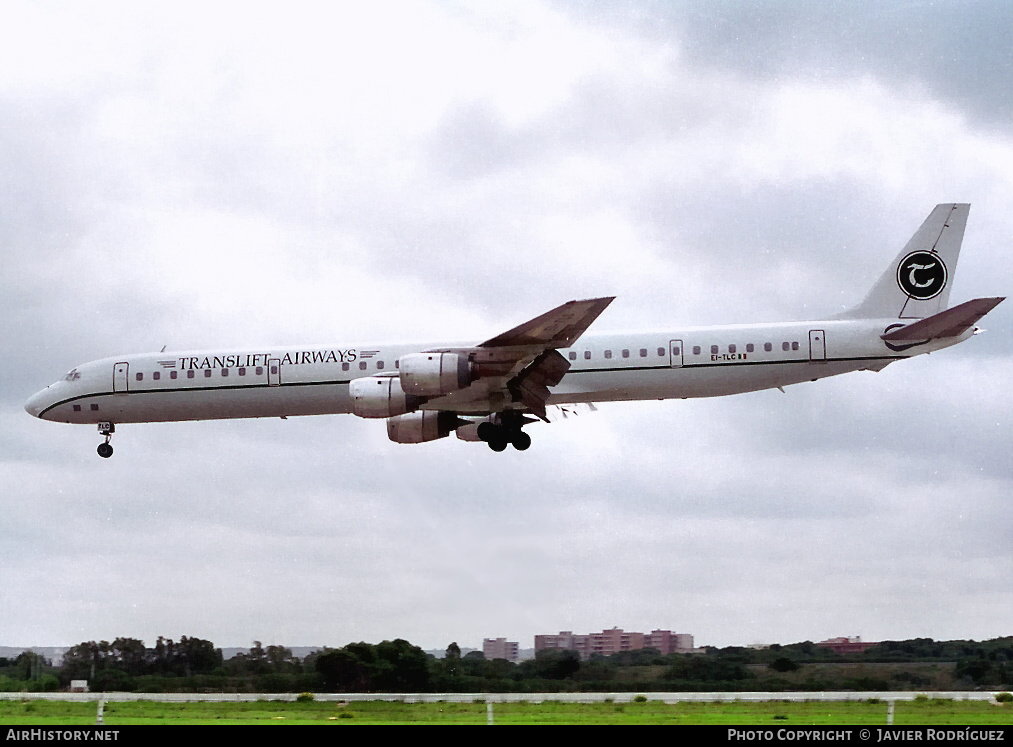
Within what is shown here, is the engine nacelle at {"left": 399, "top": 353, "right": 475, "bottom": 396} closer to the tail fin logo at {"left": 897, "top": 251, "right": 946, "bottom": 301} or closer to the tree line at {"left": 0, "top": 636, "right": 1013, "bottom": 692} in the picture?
the tree line at {"left": 0, "top": 636, "right": 1013, "bottom": 692}

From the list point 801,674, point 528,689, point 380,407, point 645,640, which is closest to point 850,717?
point 801,674

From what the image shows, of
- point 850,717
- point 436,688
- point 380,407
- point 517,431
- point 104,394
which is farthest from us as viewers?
point 104,394

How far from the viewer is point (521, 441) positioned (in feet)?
105

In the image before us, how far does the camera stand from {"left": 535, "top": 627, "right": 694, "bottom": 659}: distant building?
20.2 metres

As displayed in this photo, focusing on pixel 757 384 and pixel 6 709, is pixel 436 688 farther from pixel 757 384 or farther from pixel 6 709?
pixel 757 384

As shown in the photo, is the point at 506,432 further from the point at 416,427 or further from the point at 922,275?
the point at 922,275

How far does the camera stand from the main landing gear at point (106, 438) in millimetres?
34312

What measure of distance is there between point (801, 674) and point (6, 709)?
42.6 ft

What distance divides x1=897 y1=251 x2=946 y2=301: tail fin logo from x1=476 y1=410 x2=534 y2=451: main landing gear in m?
10.8

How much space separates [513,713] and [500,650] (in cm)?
215

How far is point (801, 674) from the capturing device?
19984mm

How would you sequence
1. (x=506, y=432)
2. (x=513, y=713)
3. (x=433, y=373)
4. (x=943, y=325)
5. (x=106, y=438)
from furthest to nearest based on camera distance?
(x=106, y=438), (x=506, y=432), (x=943, y=325), (x=433, y=373), (x=513, y=713)

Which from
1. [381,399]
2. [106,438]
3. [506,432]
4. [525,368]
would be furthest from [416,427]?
[106,438]

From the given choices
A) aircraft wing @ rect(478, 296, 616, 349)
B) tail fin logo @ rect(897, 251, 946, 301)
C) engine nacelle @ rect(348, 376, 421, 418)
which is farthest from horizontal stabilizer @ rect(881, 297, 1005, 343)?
engine nacelle @ rect(348, 376, 421, 418)
